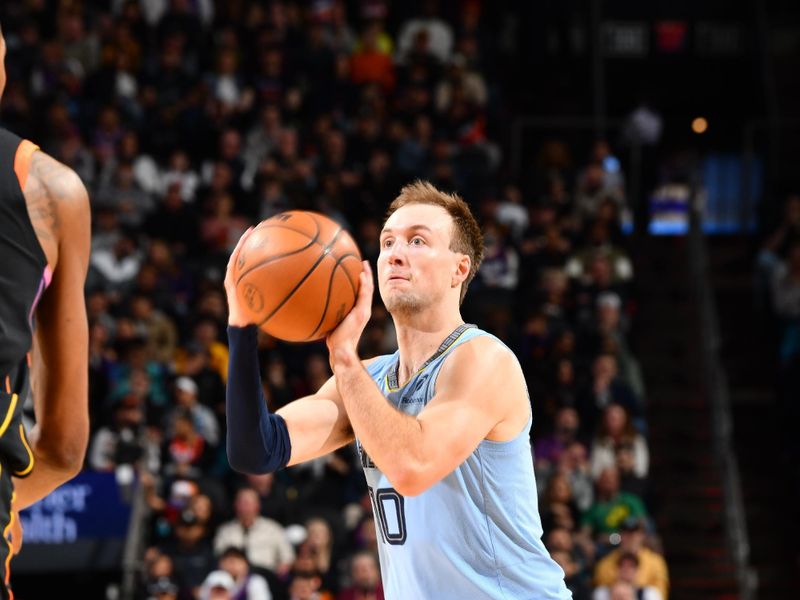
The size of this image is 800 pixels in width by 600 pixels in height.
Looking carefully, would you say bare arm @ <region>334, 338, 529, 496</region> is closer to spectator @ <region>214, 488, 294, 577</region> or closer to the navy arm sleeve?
the navy arm sleeve

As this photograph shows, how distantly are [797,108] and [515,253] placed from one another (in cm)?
666

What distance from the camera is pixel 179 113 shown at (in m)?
12.6

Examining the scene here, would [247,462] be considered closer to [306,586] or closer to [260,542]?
[306,586]

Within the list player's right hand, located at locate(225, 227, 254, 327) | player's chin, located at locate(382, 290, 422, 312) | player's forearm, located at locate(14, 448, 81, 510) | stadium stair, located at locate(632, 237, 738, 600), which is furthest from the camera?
stadium stair, located at locate(632, 237, 738, 600)

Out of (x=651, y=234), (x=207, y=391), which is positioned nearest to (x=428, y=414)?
(x=207, y=391)

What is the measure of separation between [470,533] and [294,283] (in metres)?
0.89

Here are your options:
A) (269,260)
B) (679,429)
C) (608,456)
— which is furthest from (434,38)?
(269,260)

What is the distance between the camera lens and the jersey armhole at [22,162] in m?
2.41

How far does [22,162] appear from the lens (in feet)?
7.97

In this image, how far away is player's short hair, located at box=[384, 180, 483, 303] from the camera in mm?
3982

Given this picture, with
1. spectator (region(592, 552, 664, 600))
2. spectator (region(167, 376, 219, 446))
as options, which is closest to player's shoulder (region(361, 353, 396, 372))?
spectator (region(592, 552, 664, 600))

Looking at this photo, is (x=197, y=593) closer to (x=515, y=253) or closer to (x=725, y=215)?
(x=515, y=253)

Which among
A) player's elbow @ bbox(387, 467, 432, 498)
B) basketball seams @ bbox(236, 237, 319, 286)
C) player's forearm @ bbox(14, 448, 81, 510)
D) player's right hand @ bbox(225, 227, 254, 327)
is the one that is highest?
basketball seams @ bbox(236, 237, 319, 286)

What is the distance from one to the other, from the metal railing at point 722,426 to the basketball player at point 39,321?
29.6ft
